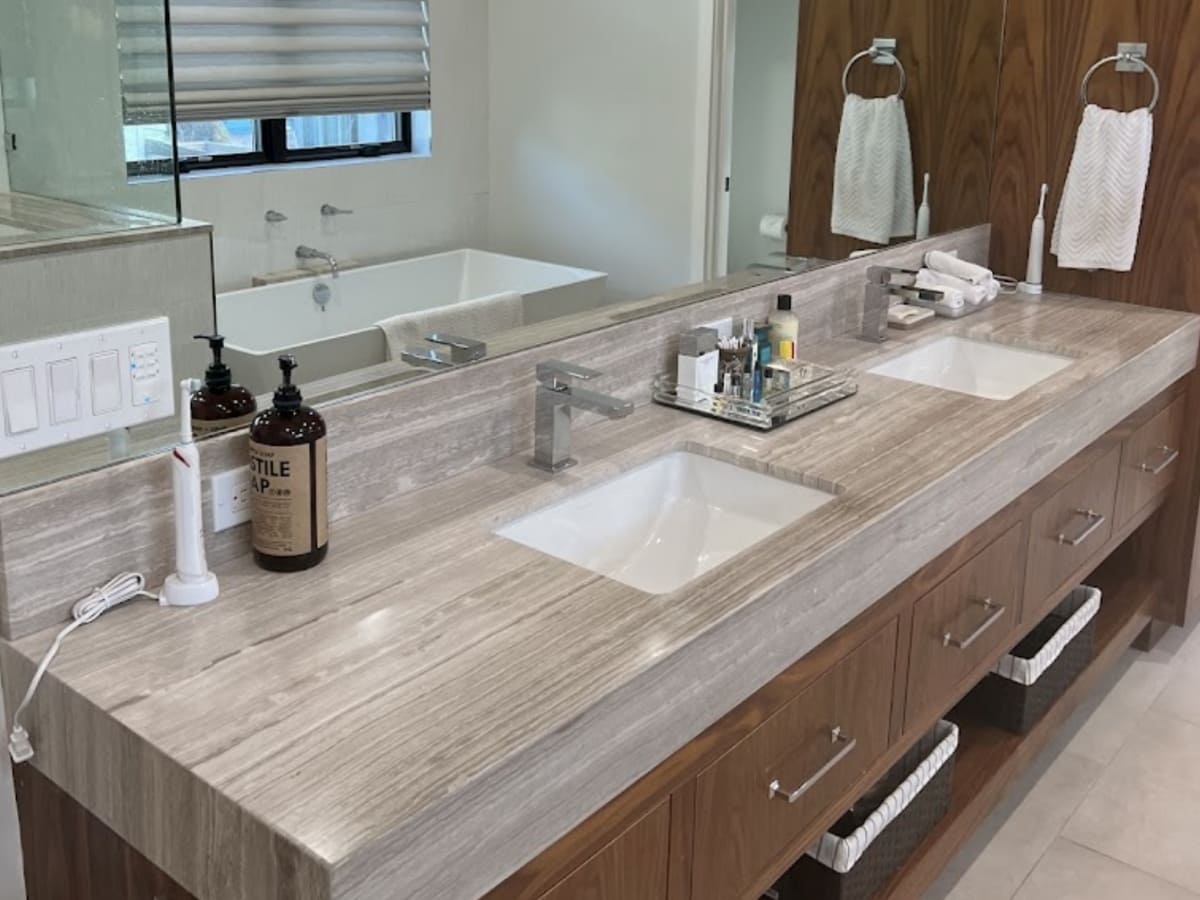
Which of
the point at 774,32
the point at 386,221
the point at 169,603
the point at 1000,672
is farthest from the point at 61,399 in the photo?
the point at 1000,672

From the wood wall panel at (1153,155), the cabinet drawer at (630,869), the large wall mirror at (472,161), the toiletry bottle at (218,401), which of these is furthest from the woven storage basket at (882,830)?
the wood wall panel at (1153,155)

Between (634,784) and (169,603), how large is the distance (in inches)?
21.7

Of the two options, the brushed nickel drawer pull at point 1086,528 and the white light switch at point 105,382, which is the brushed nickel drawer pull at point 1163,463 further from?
the white light switch at point 105,382

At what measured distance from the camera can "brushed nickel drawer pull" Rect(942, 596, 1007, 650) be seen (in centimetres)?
207

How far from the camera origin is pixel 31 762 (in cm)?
141

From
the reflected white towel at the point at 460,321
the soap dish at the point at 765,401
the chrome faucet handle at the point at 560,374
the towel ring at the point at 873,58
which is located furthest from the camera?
the towel ring at the point at 873,58

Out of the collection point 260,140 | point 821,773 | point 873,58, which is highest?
point 873,58

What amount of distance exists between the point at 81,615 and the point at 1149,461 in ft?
7.74

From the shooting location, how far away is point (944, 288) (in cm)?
288

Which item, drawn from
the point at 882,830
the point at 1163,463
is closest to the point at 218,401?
Answer: the point at 882,830

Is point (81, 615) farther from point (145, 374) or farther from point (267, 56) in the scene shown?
point (267, 56)

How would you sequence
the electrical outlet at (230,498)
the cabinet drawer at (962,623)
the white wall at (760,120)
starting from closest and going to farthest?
the electrical outlet at (230,498) → the cabinet drawer at (962,623) → the white wall at (760,120)

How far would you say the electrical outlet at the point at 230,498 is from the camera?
1.53 metres

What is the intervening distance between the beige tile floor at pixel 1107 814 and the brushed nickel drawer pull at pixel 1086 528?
557 millimetres
